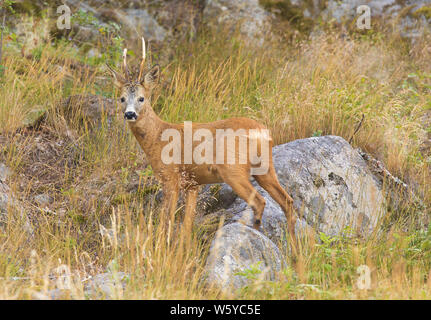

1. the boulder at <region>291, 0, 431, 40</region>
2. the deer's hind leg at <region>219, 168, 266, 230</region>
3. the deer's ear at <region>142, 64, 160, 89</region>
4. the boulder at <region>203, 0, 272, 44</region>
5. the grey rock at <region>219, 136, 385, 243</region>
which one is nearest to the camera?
the deer's hind leg at <region>219, 168, 266, 230</region>

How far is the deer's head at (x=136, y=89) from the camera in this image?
197 inches

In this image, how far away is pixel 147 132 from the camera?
516 cm

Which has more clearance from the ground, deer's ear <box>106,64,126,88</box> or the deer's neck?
deer's ear <box>106,64,126,88</box>

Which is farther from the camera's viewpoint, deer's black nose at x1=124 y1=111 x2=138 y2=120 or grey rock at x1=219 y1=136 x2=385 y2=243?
grey rock at x1=219 y1=136 x2=385 y2=243

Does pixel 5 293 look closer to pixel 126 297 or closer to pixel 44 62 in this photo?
pixel 126 297

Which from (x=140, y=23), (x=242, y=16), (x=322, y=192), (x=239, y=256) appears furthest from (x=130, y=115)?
(x=140, y=23)

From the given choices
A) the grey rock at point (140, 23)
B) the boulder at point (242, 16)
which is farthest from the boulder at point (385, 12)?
the grey rock at point (140, 23)

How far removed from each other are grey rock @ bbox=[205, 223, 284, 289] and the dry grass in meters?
0.16

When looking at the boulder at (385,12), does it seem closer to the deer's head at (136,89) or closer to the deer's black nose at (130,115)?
the deer's head at (136,89)

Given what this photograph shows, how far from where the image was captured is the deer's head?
5004 millimetres

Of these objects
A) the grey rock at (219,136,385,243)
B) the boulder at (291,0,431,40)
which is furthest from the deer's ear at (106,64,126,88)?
the boulder at (291,0,431,40)

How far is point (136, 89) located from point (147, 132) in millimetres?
393

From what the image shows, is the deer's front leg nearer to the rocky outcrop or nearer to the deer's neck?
the deer's neck

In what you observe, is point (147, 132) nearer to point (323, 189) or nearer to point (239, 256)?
point (239, 256)
